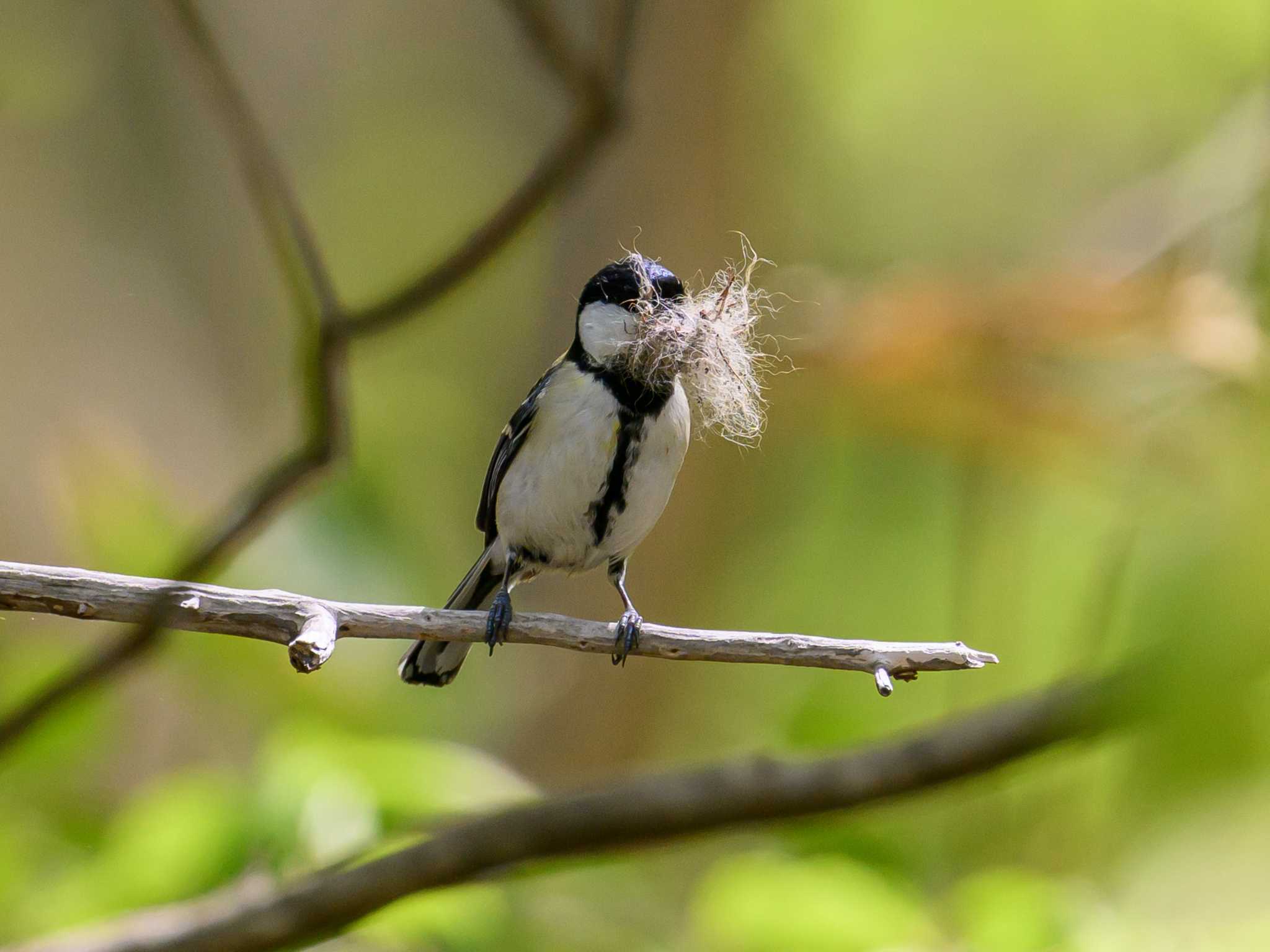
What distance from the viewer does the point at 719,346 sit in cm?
172

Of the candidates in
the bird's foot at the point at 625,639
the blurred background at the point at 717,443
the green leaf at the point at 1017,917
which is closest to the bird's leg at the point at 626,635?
the bird's foot at the point at 625,639

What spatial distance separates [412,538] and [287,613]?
1.83 m

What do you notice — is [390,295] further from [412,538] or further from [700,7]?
[700,7]

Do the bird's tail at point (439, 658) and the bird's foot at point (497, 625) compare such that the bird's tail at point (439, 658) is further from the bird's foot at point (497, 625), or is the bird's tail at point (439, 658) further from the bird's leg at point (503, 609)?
the bird's foot at point (497, 625)

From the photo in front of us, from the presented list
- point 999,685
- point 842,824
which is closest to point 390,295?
point 842,824

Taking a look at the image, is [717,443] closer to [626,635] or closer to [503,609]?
[503,609]

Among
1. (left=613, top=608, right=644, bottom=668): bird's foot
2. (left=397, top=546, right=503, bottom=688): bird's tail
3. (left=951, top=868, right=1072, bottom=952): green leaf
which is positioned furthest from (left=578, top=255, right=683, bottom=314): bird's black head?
(left=951, top=868, right=1072, bottom=952): green leaf

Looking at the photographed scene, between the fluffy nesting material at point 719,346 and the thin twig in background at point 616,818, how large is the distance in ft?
1.67

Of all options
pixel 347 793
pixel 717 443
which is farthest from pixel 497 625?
pixel 717 443

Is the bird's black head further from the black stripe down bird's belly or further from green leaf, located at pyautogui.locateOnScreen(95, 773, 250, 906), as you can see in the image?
green leaf, located at pyautogui.locateOnScreen(95, 773, 250, 906)

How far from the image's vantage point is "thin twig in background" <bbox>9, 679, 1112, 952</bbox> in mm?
1601

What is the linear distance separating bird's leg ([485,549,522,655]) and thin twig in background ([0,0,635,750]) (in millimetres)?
346

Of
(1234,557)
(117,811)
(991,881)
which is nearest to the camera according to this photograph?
(1234,557)

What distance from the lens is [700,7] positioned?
4.49 metres
